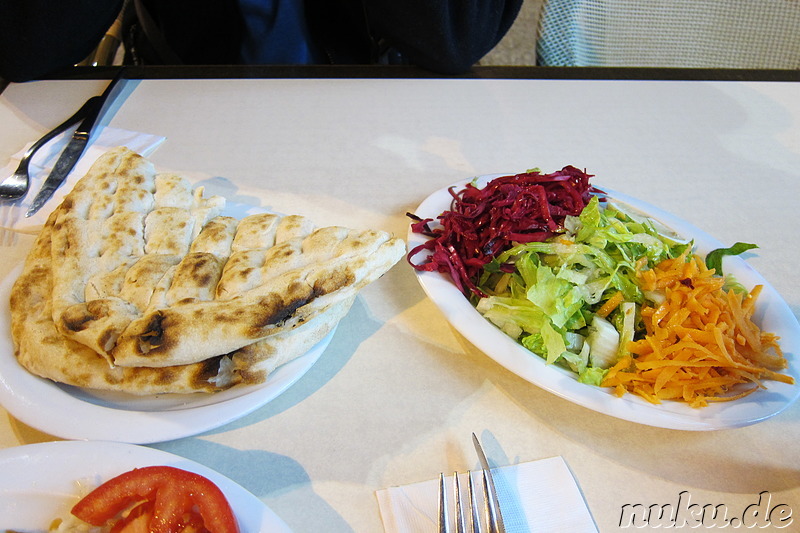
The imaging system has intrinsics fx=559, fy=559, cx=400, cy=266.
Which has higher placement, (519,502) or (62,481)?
(62,481)

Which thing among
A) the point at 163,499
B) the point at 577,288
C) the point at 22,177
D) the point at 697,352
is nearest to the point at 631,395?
the point at 697,352

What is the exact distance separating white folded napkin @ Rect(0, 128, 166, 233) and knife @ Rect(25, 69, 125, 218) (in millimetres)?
14

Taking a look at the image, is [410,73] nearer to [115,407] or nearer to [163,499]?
[115,407]

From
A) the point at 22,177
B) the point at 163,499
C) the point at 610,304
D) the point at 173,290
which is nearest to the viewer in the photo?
the point at 163,499

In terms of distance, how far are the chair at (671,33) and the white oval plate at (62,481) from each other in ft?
7.37

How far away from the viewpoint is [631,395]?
1.02 metres

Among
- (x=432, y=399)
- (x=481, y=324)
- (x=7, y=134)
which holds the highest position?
(x=7, y=134)

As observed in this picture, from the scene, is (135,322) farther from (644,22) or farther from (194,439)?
(644,22)

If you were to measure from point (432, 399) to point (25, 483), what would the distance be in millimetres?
666

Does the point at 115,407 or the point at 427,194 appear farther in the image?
the point at 427,194

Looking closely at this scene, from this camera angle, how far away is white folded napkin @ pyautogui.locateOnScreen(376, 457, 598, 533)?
0.90 m

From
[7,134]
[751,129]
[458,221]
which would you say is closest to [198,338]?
[458,221]

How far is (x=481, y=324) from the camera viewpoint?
112 centimetres

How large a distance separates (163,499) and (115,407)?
291mm
